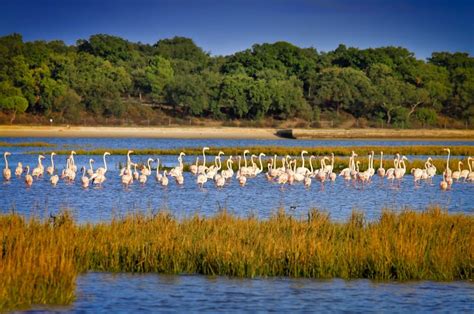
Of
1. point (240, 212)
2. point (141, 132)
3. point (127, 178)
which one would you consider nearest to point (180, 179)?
point (127, 178)

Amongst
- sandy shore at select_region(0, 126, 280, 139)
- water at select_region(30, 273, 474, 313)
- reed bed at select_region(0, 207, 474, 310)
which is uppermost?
reed bed at select_region(0, 207, 474, 310)

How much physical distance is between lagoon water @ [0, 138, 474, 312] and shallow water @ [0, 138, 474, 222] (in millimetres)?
31

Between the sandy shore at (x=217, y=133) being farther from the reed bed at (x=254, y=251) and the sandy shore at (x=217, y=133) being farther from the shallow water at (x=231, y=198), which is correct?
the reed bed at (x=254, y=251)

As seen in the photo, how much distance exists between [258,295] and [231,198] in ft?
48.0

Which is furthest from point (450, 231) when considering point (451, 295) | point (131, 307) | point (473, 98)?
point (473, 98)

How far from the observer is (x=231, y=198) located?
29.8 meters

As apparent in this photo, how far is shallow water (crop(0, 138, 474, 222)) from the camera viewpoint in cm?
2573

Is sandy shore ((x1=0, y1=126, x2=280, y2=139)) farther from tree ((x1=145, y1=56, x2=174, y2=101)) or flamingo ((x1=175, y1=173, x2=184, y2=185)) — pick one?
flamingo ((x1=175, y1=173, x2=184, y2=185))

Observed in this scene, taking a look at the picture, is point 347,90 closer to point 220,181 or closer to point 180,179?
point 180,179

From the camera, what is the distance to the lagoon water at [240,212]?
14789 mm

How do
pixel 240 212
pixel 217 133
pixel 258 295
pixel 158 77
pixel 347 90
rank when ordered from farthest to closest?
pixel 158 77 < pixel 347 90 < pixel 217 133 < pixel 240 212 < pixel 258 295

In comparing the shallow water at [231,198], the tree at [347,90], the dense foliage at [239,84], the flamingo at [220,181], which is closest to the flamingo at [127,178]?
the shallow water at [231,198]

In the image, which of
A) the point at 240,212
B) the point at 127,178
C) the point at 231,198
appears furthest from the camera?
the point at 127,178

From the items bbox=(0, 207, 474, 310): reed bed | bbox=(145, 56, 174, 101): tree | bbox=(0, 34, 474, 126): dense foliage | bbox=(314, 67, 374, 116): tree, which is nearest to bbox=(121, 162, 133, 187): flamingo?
bbox=(0, 207, 474, 310): reed bed
